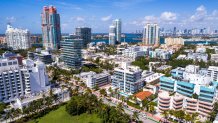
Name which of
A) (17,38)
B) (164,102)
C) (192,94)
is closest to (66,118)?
(164,102)

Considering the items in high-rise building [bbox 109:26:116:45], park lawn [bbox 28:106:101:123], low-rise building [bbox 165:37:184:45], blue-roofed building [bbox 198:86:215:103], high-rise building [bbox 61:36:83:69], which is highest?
high-rise building [bbox 109:26:116:45]

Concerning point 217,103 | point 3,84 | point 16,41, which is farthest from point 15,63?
point 16,41

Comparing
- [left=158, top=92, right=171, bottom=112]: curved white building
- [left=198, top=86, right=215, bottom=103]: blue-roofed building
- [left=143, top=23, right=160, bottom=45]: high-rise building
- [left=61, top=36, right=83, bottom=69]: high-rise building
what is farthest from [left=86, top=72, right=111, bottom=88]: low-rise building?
[left=143, top=23, right=160, bottom=45]: high-rise building

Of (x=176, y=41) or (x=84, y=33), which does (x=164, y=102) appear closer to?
(x=84, y=33)

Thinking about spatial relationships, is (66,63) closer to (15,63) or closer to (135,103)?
(15,63)

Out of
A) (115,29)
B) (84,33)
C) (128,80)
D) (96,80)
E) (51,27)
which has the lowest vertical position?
(96,80)

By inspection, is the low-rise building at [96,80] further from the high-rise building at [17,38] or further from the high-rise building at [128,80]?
the high-rise building at [17,38]

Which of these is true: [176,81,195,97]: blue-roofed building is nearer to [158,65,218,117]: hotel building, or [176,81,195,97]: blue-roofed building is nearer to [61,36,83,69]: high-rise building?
[158,65,218,117]: hotel building
